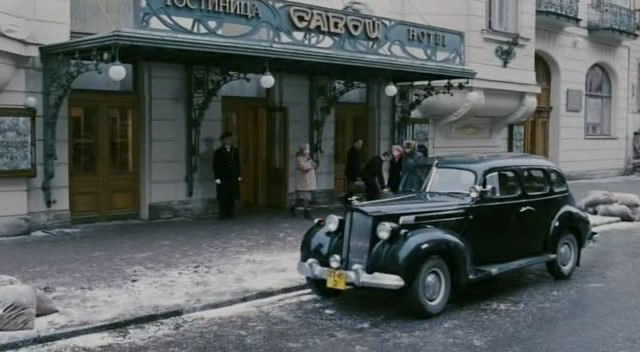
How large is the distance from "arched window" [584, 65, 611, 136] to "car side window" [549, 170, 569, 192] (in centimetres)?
1821

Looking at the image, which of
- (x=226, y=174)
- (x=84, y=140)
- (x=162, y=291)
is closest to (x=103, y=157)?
(x=84, y=140)

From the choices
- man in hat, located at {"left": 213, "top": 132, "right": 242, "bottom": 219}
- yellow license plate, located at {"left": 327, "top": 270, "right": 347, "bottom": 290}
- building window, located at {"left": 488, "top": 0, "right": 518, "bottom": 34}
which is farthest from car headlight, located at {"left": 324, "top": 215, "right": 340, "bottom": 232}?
building window, located at {"left": 488, "top": 0, "right": 518, "bottom": 34}

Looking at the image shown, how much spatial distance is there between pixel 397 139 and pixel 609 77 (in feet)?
42.8

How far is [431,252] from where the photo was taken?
7703mm

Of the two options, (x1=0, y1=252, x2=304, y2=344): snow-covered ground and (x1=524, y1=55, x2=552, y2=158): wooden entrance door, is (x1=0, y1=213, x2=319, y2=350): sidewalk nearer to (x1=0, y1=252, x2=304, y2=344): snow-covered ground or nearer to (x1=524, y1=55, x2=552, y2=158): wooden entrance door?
(x1=0, y1=252, x2=304, y2=344): snow-covered ground

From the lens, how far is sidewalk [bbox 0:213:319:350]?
25.8ft

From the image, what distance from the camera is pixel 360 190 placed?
52.6ft

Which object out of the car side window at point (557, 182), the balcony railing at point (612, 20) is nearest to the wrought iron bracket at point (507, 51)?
the balcony railing at point (612, 20)

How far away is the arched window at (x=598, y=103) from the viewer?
89.5ft

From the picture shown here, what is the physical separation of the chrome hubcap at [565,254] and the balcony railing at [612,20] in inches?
722

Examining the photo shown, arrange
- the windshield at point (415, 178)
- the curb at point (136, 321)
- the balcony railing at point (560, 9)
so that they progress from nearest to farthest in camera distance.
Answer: the curb at point (136, 321) < the windshield at point (415, 178) < the balcony railing at point (560, 9)

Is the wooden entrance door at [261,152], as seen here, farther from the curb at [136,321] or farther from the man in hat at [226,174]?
the curb at [136,321]

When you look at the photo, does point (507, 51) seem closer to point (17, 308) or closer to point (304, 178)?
point (304, 178)

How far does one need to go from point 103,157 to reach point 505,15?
1247 cm
